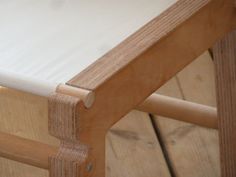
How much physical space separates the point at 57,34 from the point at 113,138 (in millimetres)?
487

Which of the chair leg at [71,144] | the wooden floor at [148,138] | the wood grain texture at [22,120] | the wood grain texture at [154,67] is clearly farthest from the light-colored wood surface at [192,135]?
the chair leg at [71,144]

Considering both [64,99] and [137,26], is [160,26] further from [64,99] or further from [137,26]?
[64,99]

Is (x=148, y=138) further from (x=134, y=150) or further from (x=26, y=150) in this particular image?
(x=26, y=150)

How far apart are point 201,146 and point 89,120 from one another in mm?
562

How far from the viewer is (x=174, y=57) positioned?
2.34 feet

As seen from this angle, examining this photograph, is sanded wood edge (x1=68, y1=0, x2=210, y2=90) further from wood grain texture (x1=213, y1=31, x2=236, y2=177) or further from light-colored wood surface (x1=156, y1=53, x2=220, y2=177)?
light-colored wood surface (x1=156, y1=53, x2=220, y2=177)

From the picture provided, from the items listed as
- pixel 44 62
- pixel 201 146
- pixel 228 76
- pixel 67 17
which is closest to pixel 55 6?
pixel 67 17

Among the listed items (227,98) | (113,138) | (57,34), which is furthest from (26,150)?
(113,138)

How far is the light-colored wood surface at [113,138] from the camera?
1085 mm

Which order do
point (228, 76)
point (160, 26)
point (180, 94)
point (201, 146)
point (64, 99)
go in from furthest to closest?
1. point (180, 94)
2. point (201, 146)
3. point (228, 76)
4. point (160, 26)
5. point (64, 99)

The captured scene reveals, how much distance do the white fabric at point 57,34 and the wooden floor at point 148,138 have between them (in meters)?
0.38

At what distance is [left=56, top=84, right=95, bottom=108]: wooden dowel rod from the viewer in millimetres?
587

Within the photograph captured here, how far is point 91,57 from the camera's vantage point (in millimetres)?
663

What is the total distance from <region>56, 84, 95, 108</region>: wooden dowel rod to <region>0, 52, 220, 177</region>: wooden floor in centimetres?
48
